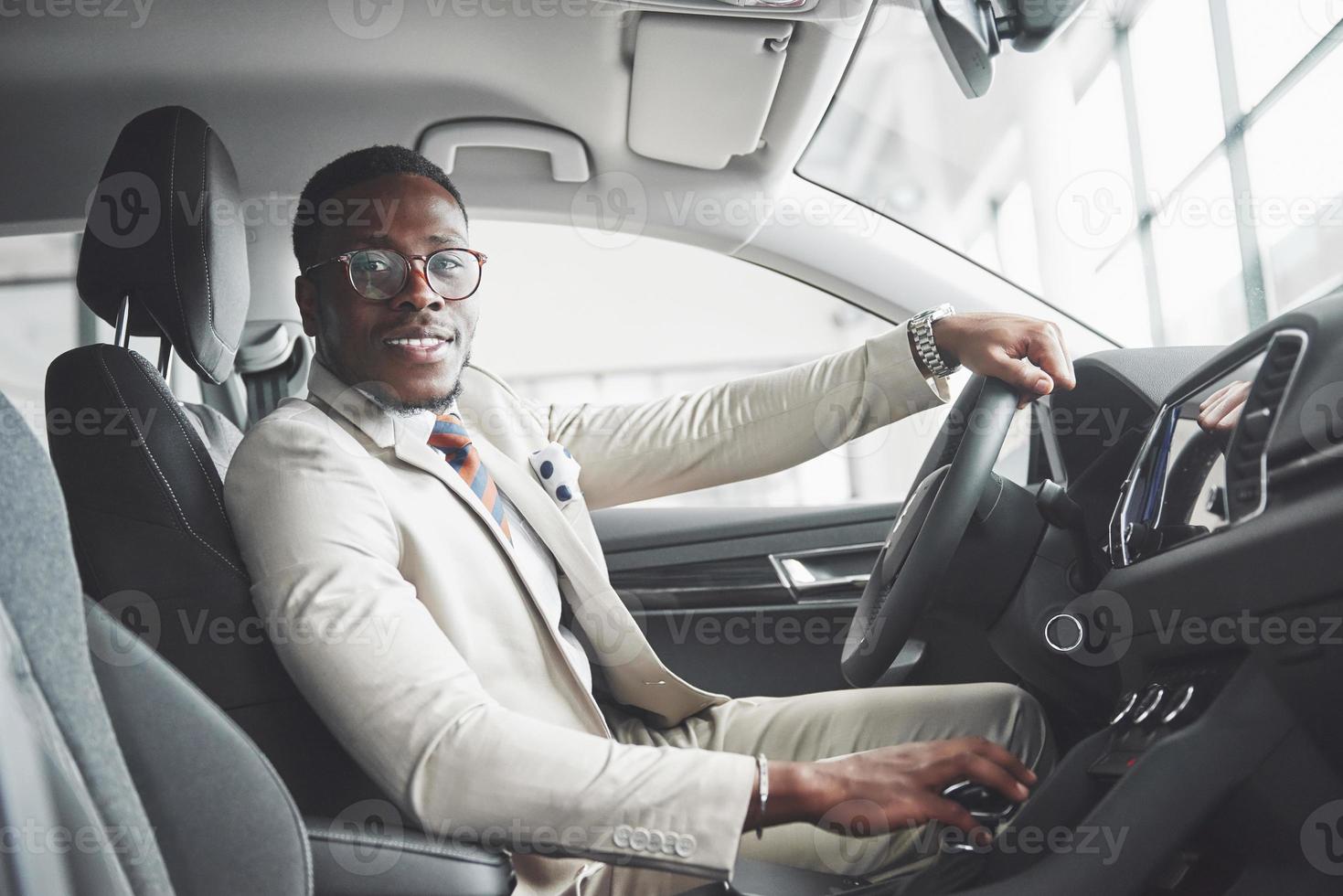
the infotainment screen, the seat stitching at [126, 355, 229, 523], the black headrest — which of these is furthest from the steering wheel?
the black headrest

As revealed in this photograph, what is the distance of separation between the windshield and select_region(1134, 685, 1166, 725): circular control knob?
655 mm

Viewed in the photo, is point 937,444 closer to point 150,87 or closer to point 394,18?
point 394,18

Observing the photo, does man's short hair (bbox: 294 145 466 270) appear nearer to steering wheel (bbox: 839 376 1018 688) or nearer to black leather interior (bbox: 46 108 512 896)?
→ black leather interior (bbox: 46 108 512 896)

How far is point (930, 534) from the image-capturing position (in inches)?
42.2

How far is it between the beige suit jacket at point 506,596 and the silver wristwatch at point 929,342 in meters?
0.02

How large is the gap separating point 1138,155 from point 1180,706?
25.0ft

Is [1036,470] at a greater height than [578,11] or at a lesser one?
lesser

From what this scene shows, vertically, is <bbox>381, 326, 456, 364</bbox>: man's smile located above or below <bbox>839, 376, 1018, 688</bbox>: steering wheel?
above

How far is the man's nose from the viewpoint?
1.32 metres

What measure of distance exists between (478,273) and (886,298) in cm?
73

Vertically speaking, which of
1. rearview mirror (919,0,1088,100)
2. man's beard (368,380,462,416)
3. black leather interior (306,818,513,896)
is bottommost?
black leather interior (306,818,513,896)

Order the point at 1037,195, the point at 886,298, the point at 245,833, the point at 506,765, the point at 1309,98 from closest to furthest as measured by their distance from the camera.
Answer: the point at 245,833, the point at 506,765, the point at 886,298, the point at 1309,98, the point at 1037,195

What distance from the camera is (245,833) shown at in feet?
2.39

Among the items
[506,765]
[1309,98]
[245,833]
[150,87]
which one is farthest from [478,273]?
[1309,98]
